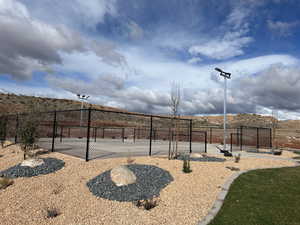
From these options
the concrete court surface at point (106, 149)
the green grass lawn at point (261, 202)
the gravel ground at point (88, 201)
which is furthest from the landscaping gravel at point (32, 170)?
the green grass lawn at point (261, 202)

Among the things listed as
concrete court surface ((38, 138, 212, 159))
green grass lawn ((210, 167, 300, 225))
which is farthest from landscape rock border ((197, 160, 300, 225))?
concrete court surface ((38, 138, 212, 159))

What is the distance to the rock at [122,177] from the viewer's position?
588 cm

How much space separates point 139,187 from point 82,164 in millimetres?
2822

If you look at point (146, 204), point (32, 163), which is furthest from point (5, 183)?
point (146, 204)

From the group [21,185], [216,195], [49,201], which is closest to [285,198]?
[216,195]

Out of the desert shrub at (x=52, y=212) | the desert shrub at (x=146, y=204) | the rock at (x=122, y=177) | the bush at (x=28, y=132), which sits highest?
the bush at (x=28, y=132)

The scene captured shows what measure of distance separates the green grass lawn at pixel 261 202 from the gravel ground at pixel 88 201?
494mm

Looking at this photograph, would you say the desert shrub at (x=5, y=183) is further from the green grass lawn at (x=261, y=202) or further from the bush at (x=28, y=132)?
the green grass lawn at (x=261, y=202)

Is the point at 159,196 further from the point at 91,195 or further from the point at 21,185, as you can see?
the point at 21,185

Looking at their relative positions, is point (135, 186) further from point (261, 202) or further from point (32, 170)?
point (32, 170)

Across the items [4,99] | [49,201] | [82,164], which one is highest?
[4,99]

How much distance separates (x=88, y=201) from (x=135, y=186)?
1402 millimetres

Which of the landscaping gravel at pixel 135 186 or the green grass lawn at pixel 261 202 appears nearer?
the green grass lawn at pixel 261 202

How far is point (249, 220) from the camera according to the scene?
13.8 ft
